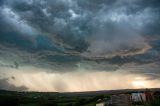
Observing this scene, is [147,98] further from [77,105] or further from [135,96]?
[77,105]

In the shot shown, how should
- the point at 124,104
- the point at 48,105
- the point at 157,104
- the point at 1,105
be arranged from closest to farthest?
the point at 157,104, the point at 124,104, the point at 1,105, the point at 48,105

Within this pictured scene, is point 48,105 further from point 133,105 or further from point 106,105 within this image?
point 133,105

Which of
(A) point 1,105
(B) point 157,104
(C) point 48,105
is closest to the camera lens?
(B) point 157,104

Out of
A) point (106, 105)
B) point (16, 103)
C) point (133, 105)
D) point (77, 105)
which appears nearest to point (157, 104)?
point (133, 105)

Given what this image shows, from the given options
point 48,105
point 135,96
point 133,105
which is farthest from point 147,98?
point 48,105

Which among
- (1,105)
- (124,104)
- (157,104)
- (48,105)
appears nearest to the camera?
(157,104)

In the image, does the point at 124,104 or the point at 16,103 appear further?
the point at 16,103

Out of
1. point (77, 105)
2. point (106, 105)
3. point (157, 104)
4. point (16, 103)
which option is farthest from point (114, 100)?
point (16, 103)

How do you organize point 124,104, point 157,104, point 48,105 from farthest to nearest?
point 48,105 → point 124,104 → point 157,104

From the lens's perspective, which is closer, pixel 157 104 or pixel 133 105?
pixel 157 104
